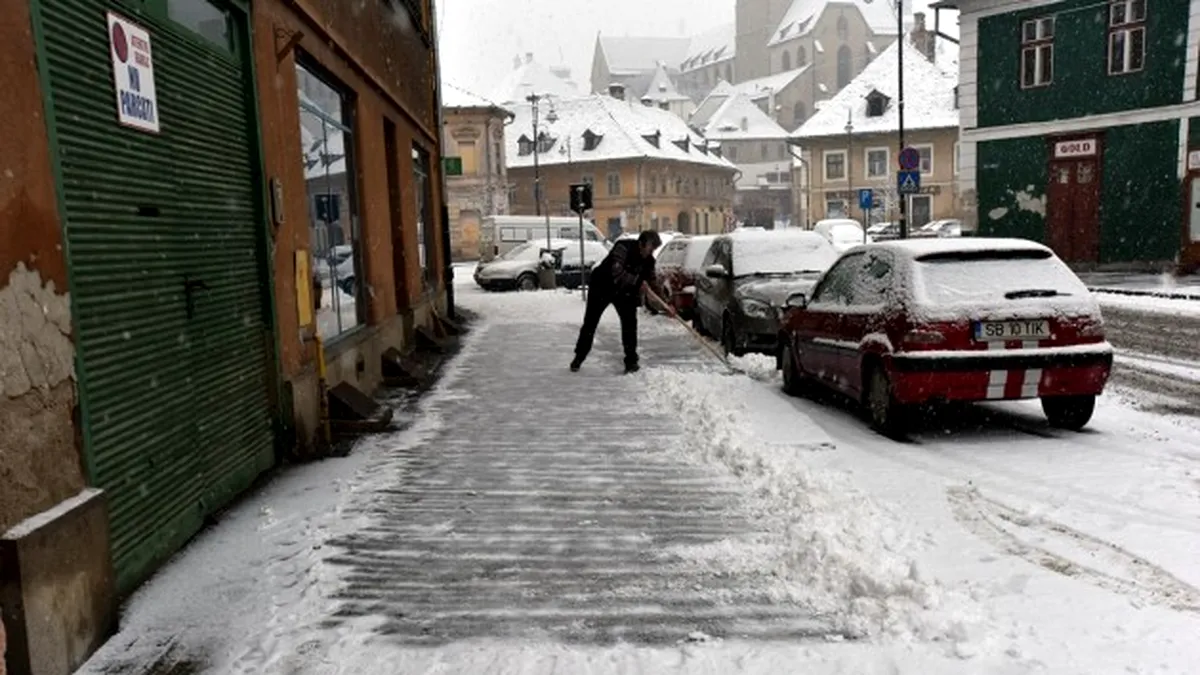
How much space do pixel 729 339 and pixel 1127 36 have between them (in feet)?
58.2

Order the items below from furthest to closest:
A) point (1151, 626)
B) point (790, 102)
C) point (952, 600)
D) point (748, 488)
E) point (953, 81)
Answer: point (790, 102), point (953, 81), point (748, 488), point (952, 600), point (1151, 626)

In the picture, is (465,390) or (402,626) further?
(465,390)

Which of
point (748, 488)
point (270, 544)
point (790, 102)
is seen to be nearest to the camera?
point (270, 544)

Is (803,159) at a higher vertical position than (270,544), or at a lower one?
higher

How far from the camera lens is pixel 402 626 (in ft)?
11.9

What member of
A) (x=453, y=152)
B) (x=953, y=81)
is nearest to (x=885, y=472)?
(x=453, y=152)

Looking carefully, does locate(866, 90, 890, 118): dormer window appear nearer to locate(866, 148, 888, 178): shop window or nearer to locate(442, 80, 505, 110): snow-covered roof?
locate(866, 148, 888, 178): shop window

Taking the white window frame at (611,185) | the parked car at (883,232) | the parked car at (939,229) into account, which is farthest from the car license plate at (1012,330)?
the white window frame at (611,185)

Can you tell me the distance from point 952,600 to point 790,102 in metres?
104

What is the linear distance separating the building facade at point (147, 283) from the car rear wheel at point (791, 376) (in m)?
4.30

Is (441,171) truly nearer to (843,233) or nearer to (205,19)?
(205,19)

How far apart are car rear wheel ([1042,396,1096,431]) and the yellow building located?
5754 cm

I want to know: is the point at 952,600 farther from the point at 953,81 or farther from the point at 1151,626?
the point at 953,81

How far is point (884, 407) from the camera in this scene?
671cm
